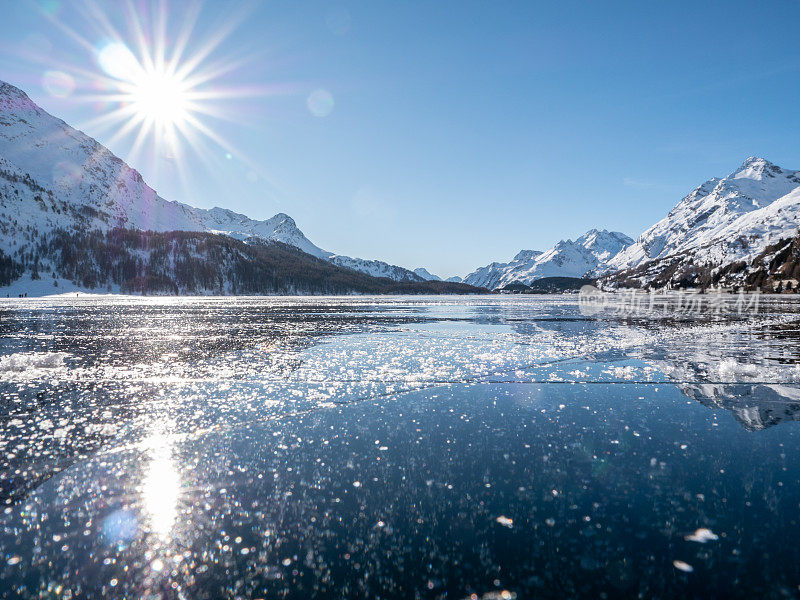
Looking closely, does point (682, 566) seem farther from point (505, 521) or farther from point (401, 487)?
point (401, 487)

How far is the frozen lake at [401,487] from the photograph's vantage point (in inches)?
167

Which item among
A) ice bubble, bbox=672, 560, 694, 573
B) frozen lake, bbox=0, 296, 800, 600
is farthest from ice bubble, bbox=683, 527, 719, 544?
ice bubble, bbox=672, 560, 694, 573

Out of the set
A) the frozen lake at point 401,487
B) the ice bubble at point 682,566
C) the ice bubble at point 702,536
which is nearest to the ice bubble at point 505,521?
the frozen lake at point 401,487

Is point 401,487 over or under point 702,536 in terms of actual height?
under

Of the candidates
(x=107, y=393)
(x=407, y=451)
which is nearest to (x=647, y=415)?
(x=407, y=451)

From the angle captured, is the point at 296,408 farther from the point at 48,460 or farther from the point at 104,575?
the point at 104,575

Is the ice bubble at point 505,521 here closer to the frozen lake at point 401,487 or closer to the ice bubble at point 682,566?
the frozen lake at point 401,487

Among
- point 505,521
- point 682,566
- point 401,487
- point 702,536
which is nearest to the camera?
point 682,566

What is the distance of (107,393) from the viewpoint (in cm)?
1206

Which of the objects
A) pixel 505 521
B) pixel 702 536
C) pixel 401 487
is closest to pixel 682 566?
pixel 702 536

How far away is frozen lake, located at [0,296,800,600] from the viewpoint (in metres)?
4.24

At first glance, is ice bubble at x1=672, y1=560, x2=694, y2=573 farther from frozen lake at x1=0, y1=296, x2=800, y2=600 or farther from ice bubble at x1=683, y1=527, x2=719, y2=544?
ice bubble at x1=683, y1=527, x2=719, y2=544

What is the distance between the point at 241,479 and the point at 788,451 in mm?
9125

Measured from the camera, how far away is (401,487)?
6.21m
